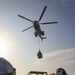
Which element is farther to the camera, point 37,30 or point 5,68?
point 37,30

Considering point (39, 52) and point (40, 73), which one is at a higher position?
point (39, 52)

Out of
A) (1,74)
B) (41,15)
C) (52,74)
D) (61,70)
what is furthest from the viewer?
(41,15)

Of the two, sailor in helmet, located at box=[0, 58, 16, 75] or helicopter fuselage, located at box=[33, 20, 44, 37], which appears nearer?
sailor in helmet, located at box=[0, 58, 16, 75]

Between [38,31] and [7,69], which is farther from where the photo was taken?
[38,31]

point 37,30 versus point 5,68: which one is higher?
point 37,30

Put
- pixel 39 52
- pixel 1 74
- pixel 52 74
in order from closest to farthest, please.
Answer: pixel 1 74 < pixel 52 74 < pixel 39 52

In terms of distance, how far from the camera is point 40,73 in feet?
136

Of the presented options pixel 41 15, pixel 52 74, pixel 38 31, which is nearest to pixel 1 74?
pixel 52 74

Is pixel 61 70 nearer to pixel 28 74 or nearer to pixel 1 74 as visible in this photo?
pixel 1 74

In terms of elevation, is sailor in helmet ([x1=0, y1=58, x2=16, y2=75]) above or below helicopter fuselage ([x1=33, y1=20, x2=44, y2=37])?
below

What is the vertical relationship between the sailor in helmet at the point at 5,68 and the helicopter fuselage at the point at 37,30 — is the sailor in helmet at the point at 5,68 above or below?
below

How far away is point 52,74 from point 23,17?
3545 cm

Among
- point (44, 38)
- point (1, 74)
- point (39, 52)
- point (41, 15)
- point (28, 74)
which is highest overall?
point (41, 15)

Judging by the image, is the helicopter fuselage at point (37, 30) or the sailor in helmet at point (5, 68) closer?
the sailor in helmet at point (5, 68)
